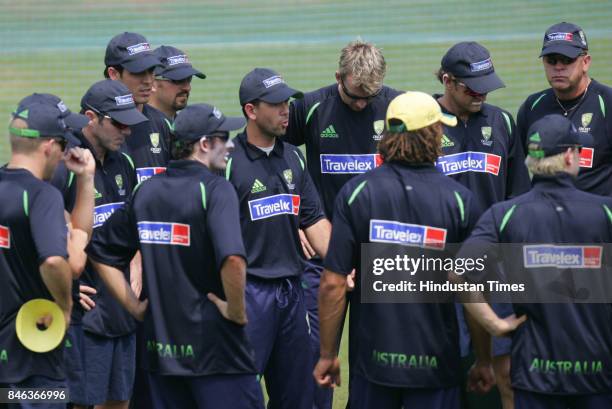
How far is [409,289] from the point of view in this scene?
17.2 feet

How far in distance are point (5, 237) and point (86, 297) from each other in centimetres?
124

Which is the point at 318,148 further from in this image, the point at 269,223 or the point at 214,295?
the point at 214,295

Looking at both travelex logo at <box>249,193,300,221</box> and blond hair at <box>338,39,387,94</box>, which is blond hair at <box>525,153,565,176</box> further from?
blond hair at <box>338,39,387,94</box>

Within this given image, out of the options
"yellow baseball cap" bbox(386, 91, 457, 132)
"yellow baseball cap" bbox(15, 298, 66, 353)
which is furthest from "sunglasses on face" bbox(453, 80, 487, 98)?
"yellow baseball cap" bbox(15, 298, 66, 353)

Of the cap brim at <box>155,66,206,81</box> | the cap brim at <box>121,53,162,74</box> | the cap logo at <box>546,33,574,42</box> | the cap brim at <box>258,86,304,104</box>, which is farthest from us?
the cap brim at <box>155,66,206,81</box>

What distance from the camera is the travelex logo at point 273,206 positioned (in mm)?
6301

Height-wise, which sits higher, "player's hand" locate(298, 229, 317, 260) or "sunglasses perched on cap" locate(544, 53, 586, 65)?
"sunglasses perched on cap" locate(544, 53, 586, 65)

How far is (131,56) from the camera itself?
292 inches

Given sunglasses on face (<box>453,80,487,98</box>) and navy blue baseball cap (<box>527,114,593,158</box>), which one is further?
sunglasses on face (<box>453,80,487,98</box>)

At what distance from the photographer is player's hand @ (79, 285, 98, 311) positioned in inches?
247

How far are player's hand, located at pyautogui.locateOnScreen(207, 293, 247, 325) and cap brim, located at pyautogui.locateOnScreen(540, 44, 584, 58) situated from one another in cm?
297

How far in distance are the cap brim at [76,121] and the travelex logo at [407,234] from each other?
1888 mm

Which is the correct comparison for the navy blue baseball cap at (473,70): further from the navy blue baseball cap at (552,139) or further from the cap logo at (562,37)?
the navy blue baseball cap at (552,139)

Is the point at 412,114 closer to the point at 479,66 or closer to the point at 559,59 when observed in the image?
the point at 479,66
